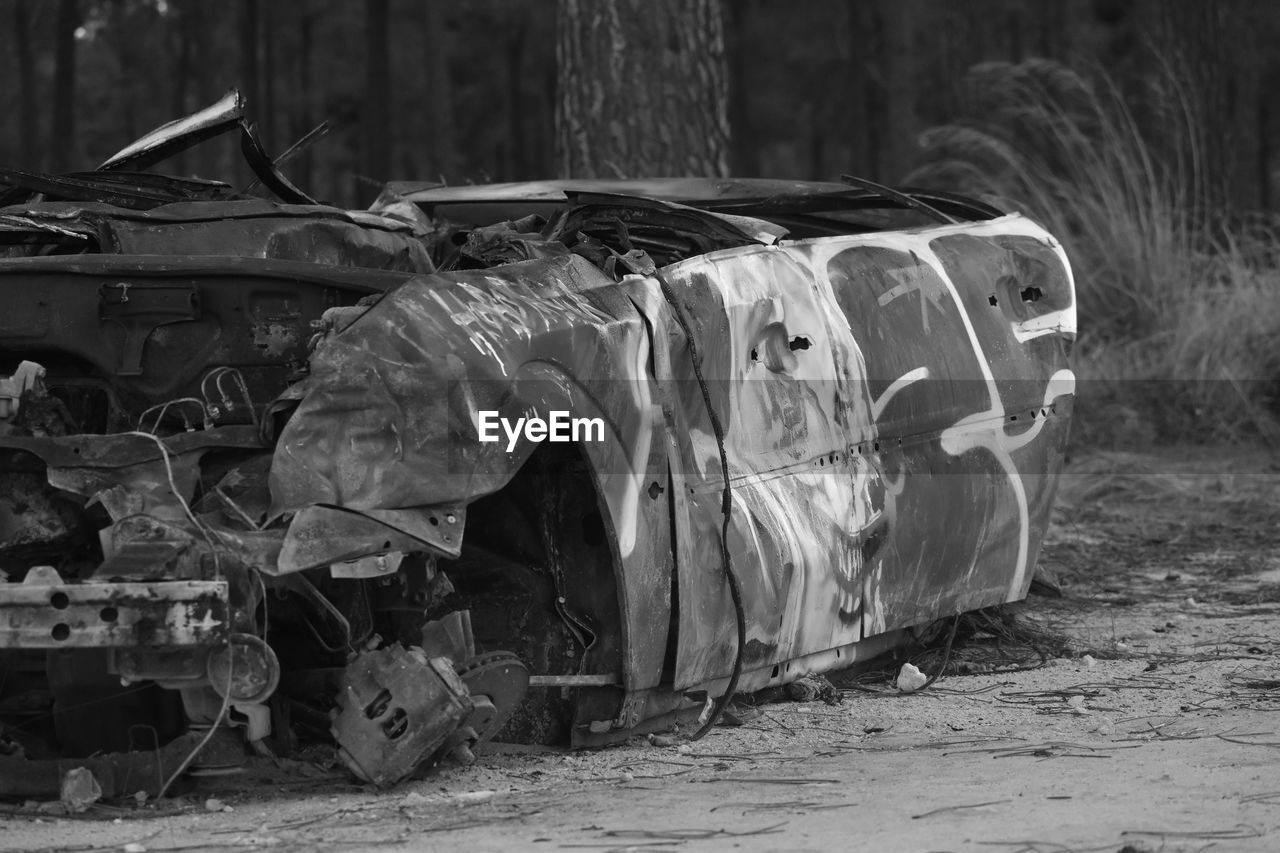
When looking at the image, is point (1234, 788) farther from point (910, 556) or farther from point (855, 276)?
point (855, 276)

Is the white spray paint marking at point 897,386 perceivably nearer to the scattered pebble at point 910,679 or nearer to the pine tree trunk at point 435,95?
the scattered pebble at point 910,679

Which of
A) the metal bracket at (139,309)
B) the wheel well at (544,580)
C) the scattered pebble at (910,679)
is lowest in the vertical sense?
the scattered pebble at (910,679)

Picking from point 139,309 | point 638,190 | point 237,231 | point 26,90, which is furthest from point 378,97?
point 139,309

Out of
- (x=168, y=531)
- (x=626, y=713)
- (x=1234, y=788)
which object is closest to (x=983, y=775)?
(x=1234, y=788)

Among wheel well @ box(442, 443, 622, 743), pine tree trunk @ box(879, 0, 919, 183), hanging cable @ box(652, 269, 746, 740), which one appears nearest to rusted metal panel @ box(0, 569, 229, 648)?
wheel well @ box(442, 443, 622, 743)

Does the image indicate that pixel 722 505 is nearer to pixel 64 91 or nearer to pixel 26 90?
pixel 64 91

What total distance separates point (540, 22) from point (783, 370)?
21528 mm

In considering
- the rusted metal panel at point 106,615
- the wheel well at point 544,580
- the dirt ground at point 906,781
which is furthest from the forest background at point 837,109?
the rusted metal panel at point 106,615

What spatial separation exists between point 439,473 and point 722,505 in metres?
0.92

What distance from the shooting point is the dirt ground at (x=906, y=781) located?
3.59m

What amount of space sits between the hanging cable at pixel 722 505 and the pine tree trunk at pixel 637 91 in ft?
17.4

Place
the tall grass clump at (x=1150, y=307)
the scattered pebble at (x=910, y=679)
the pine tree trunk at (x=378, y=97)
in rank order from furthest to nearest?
the pine tree trunk at (x=378, y=97), the tall grass clump at (x=1150, y=307), the scattered pebble at (x=910, y=679)

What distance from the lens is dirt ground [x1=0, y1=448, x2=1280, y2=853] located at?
11.8 feet

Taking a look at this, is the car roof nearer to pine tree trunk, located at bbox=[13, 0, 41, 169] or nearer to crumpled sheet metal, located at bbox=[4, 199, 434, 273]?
crumpled sheet metal, located at bbox=[4, 199, 434, 273]
